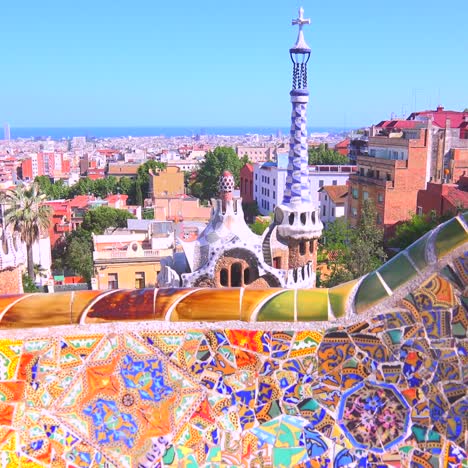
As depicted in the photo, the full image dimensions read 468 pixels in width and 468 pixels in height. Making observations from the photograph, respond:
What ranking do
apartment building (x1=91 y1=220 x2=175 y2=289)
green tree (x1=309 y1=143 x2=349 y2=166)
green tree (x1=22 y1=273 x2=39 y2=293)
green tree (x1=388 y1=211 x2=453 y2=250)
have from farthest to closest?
green tree (x1=309 y1=143 x2=349 y2=166) → green tree (x1=388 y1=211 x2=453 y2=250) → apartment building (x1=91 y1=220 x2=175 y2=289) → green tree (x1=22 y1=273 x2=39 y2=293)

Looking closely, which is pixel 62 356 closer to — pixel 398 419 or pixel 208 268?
pixel 398 419

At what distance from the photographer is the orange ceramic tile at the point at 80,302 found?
286cm

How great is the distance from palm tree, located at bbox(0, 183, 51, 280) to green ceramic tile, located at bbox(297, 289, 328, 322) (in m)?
16.8

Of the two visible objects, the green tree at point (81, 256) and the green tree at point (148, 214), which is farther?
the green tree at point (148, 214)

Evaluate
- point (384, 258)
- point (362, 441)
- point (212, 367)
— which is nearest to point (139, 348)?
point (212, 367)

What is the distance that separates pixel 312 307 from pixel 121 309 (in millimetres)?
924

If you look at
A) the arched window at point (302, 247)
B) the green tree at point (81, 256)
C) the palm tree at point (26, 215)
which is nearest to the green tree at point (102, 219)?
the green tree at point (81, 256)

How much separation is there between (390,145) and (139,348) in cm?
2687

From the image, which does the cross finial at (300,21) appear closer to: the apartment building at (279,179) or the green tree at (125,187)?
the apartment building at (279,179)

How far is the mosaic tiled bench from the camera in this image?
2.76m

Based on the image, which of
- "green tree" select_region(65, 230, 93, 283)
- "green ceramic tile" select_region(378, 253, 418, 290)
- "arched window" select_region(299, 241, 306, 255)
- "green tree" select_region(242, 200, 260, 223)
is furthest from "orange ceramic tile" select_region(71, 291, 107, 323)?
"green tree" select_region(242, 200, 260, 223)

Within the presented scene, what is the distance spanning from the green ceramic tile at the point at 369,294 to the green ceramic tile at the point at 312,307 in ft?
0.51

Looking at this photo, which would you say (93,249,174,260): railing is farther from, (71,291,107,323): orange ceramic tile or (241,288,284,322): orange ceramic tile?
(241,288,284,322): orange ceramic tile

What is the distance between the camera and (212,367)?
9.30 feet
